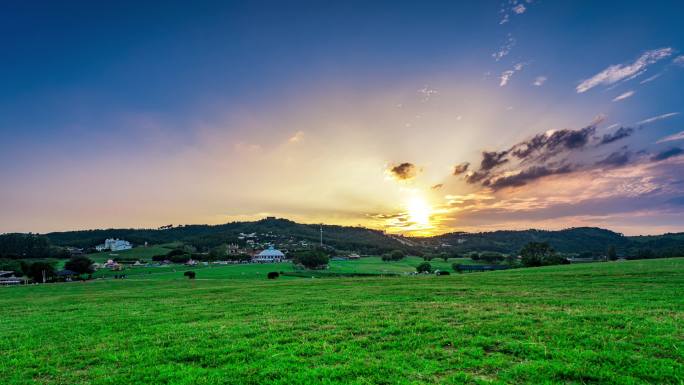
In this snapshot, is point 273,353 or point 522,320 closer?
point 273,353

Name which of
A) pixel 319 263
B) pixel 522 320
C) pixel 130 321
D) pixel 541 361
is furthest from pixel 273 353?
pixel 319 263

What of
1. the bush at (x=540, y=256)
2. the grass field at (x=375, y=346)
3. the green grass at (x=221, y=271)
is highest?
the grass field at (x=375, y=346)

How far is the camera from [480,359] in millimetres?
8836

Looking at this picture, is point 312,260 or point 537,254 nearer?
point 537,254

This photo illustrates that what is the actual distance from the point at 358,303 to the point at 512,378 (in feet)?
43.5

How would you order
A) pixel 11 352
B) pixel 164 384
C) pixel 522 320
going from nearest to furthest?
pixel 164 384
pixel 11 352
pixel 522 320

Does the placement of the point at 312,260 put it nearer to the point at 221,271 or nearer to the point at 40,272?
the point at 221,271

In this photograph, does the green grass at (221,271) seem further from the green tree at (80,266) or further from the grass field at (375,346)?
the grass field at (375,346)

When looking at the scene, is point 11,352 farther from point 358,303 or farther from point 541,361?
point 541,361

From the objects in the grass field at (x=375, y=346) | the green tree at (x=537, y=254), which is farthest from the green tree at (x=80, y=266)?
the green tree at (x=537, y=254)

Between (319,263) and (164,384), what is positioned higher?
(164,384)

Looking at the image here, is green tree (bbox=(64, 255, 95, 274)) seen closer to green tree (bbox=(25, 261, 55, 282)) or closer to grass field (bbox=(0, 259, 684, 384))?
green tree (bbox=(25, 261, 55, 282))

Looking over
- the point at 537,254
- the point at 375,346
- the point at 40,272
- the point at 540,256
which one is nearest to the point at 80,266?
the point at 40,272

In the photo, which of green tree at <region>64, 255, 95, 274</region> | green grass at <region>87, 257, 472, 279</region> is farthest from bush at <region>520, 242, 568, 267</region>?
green tree at <region>64, 255, 95, 274</region>
